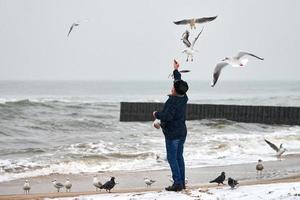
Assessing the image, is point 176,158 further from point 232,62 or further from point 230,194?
point 232,62

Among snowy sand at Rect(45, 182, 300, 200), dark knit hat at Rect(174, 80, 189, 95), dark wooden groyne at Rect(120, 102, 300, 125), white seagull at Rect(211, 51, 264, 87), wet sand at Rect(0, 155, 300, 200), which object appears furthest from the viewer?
dark wooden groyne at Rect(120, 102, 300, 125)

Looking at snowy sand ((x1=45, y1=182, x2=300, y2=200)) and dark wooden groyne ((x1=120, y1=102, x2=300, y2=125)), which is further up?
dark wooden groyne ((x1=120, y1=102, x2=300, y2=125))

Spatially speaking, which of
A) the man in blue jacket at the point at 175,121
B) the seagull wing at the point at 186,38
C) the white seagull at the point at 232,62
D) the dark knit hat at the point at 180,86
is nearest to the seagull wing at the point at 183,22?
the seagull wing at the point at 186,38

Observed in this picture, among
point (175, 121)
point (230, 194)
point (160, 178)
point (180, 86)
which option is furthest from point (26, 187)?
point (230, 194)

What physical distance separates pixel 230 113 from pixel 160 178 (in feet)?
73.6

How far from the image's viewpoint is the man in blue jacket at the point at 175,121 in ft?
27.4

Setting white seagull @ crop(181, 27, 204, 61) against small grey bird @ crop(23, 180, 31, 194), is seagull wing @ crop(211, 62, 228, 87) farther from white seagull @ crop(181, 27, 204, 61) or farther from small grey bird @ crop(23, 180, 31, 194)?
small grey bird @ crop(23, 180, 31, 194)

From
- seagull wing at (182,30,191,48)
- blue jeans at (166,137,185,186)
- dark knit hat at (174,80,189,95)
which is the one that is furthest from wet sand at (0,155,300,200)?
dark knit hat at (174,80,189,95)

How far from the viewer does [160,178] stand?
42.4ft

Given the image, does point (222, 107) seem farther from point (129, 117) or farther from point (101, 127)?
point (101, 127)

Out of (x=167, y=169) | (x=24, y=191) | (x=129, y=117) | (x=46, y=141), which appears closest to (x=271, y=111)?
(x=129, y=117)

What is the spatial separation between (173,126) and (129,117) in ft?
91.9

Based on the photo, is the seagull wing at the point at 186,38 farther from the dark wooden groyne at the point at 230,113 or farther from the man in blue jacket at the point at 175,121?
the dark wooden groyne at the point at 230,113

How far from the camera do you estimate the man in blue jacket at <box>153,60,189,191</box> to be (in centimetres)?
835
